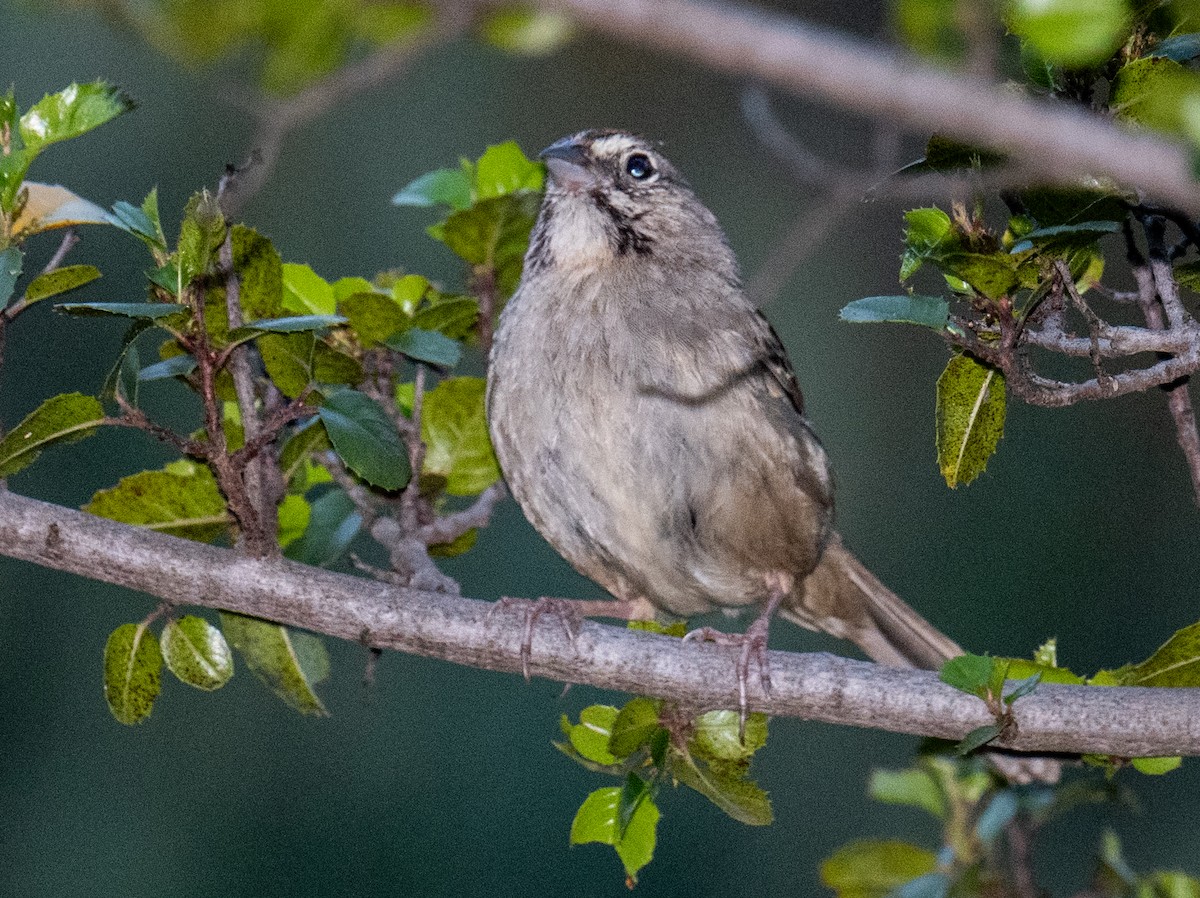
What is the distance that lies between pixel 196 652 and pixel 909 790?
1.69m

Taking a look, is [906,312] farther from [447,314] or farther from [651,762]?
[447,314]

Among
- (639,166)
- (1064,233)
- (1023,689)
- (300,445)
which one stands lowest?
(1023,689)

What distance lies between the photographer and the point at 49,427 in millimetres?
3070

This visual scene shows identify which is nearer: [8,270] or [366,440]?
[8,270]

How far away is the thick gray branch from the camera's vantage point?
Result: 3.67 feet

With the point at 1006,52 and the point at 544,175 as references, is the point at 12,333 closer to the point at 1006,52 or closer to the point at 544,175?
the point at 544,175

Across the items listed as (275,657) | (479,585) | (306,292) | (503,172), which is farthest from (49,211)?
(479,585)

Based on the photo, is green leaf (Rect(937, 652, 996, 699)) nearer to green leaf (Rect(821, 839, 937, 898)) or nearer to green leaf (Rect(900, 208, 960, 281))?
green leaf (Rect(821, 839, 937, 898))

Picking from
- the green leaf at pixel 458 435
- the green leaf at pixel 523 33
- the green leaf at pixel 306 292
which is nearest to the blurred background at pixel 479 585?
the green leaf at pixel 458 435

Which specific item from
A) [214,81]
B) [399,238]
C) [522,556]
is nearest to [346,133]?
[399,238]

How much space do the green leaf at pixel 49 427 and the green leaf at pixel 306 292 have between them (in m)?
0.82

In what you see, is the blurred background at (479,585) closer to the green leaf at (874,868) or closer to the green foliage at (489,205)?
the green foliage at (489,205)

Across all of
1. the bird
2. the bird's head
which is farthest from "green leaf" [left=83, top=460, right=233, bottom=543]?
the bird's head

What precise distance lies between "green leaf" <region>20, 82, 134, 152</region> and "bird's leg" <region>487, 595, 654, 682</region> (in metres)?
1.34
